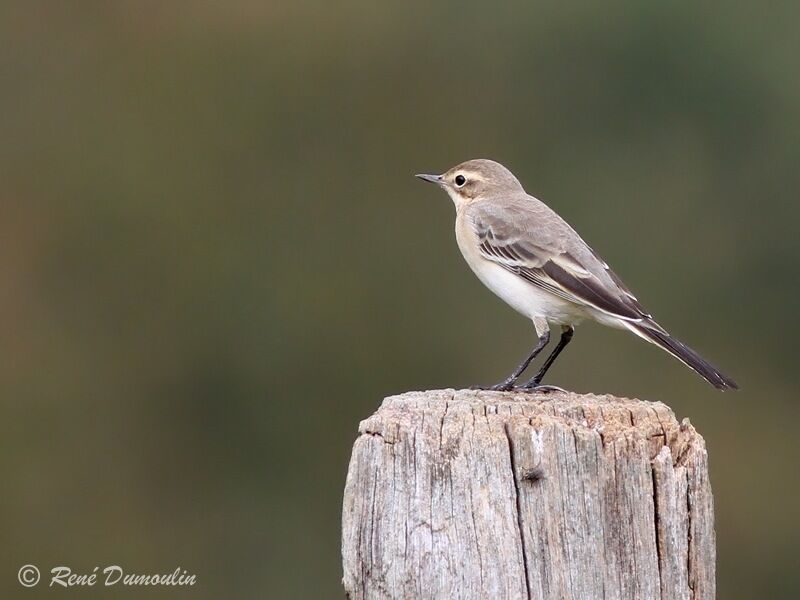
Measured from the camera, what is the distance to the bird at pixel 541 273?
8188 millimetres

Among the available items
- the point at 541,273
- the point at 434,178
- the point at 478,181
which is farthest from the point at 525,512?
the point at 434,178

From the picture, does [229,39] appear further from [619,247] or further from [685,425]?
[685,425]

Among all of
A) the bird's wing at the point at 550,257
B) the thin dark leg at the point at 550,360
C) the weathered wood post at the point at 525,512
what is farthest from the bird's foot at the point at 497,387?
the weathered wood post at the point at 525,512

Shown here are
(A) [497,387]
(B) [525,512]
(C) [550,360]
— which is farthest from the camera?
(C) [550,360]

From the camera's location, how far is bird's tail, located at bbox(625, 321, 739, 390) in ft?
24.3

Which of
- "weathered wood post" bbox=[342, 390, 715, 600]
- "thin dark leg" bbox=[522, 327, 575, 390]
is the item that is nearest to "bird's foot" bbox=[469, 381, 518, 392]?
"thin dark leg" bbox=[522, 327, 575, 390]

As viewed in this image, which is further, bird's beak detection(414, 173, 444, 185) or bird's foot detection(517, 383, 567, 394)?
bird's beak detection(414, 173, 444, 185)

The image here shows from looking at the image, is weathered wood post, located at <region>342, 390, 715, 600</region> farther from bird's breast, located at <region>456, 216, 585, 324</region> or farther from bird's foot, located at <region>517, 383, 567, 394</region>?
bird's breast, located at <region>456, 216, 585, 324</region>

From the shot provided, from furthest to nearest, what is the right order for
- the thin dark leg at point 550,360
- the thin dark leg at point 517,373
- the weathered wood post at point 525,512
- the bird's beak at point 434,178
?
the bird's beak at point 434,178 < the thin dark leg at point 550,360 < the thin dark leg at point 517,373 < the weathered wood post at point 525,512

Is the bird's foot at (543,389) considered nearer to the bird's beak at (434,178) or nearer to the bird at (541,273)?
the bird at (541,273)

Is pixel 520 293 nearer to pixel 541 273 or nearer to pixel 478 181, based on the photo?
pixel 541 273

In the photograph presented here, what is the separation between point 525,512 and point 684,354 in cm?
243

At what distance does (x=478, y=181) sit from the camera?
32.8 feet

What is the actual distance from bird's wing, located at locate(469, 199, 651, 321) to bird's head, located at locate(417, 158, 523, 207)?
381 millimetres
